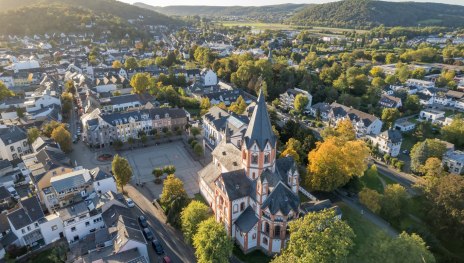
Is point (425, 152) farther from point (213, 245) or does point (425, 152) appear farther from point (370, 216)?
point (213, 245)

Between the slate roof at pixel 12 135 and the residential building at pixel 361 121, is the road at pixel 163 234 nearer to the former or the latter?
the slate roof at pixel 12 135

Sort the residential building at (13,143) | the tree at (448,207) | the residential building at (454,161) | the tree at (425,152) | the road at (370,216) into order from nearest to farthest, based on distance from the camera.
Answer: the tree at (448,207), the road at (370,216), the residential building at (13,143), the residential building at (454,161), the tree at (425,152)

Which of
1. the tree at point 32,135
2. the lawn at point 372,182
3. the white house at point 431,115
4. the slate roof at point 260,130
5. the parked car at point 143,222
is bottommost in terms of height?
the lawn at point 372,182

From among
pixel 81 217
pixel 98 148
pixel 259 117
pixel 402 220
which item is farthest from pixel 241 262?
pixel 98 148

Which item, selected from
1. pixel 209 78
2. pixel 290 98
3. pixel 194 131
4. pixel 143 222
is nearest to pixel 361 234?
pixel 143 222

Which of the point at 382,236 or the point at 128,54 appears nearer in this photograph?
the point at 382,236

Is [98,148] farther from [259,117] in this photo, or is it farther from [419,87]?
[419,87]

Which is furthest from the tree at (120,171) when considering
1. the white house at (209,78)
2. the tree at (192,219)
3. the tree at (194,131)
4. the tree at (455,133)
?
the tree at (455,133)
